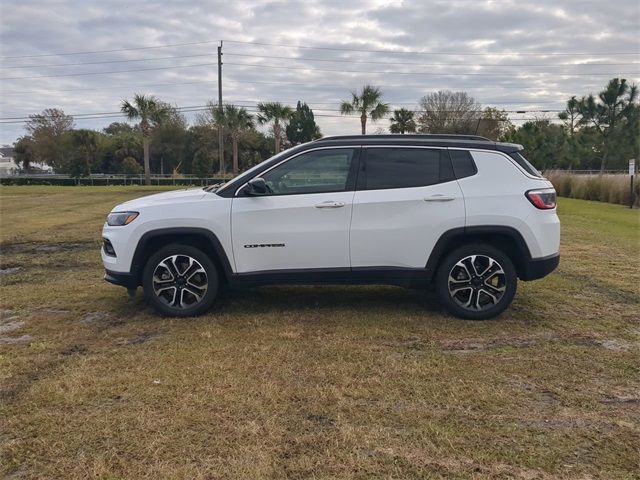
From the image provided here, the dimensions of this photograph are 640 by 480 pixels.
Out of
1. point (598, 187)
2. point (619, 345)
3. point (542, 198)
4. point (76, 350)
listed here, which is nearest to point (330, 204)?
point (542, 198)

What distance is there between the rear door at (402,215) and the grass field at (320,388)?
2.24ft

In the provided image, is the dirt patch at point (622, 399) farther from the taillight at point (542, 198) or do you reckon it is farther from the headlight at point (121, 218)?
the headlight at point (121, 218)

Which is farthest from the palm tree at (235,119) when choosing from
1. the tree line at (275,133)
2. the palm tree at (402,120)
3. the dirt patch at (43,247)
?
the dirt patch at (43,247)

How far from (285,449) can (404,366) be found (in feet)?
4.68

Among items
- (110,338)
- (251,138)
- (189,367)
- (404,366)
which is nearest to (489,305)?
(404,366)

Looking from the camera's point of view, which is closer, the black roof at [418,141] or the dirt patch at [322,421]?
the dirt patch at [322,421]

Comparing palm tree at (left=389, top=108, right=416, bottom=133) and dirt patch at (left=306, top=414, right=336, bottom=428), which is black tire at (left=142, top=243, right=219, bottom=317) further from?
palm tree at (left=389, top=108, right=416, bottom=133)

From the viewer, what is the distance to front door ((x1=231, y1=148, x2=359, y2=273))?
5125mm

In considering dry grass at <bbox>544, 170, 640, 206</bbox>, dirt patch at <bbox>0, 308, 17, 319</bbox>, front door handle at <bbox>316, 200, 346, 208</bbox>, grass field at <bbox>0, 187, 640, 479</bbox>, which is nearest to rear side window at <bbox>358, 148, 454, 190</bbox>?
front door handle at <bbox>316, 200, 346, 208</bbox>

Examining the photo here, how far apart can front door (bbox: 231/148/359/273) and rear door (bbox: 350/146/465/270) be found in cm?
13

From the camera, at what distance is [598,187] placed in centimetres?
2692

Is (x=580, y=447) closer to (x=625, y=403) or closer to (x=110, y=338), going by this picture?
(x=625, y=403)

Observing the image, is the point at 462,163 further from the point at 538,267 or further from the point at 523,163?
the point at 538,267

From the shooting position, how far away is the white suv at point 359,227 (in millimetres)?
5125
